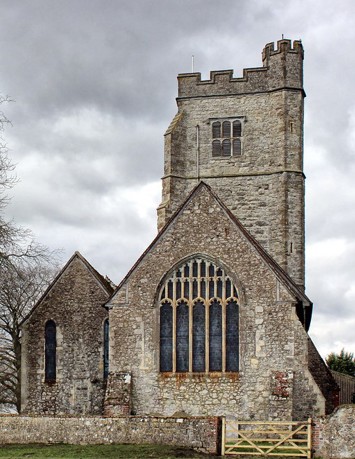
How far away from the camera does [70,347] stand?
3541cm

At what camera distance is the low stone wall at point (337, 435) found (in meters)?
24.1

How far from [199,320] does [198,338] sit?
23.4 inches

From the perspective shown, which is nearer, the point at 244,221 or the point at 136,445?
the point at 136,445

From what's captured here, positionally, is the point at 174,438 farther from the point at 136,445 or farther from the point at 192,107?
the point at 192,107

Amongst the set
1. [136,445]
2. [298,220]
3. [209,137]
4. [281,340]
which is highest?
[209,137]

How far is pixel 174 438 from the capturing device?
25469 millimetres

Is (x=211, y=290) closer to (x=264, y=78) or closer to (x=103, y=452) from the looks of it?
(x=103, y=452)

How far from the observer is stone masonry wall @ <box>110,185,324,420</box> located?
29.6 metres

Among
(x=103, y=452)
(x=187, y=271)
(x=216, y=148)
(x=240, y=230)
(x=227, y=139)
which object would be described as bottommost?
(x=103, y=452)

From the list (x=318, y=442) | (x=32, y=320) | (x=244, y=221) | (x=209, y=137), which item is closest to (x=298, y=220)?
(x=244, y=221)

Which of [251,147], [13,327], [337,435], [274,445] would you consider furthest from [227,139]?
[337,435]

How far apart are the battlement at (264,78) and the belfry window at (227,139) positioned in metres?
1.76

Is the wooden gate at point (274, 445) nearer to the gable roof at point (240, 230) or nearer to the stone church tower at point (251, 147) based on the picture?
the gable roof at point (240, 230)

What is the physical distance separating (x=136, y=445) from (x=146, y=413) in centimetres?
481
